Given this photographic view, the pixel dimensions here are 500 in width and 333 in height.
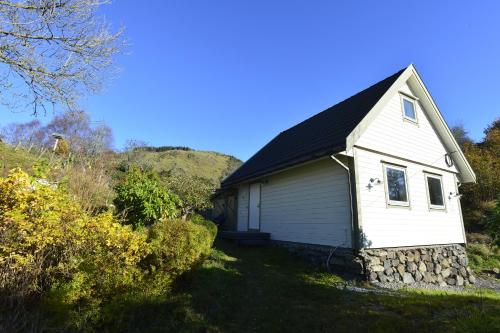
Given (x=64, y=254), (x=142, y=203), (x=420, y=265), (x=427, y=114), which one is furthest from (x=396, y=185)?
(x=64, y=254)

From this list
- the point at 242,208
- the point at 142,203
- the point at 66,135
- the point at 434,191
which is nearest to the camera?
the point at 142,203

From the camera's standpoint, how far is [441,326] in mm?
4559

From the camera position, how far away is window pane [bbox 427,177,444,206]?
1125 cm

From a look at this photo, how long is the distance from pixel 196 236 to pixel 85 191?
Result: 4.47 meters

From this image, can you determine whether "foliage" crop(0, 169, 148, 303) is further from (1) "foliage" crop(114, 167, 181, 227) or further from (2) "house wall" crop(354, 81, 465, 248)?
(2) "house wall" crop(354, 81, 465, 248)

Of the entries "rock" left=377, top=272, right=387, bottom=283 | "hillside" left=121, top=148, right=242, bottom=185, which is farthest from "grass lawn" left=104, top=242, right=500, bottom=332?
"hillside" left=121, top=148, right=242, bottom=185

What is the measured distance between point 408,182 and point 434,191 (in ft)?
7.09

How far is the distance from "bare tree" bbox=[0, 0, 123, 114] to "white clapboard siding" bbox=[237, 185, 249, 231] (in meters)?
9.39

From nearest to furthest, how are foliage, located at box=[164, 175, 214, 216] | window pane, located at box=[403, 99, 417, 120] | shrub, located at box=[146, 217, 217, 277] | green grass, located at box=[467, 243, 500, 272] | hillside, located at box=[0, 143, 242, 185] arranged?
shrub, located at box=[146, 217, 217, 277], window pane, located at box=[403, 99, 417, 120], green grass, located at box=[467, 243, 500, 272], foliage, located at box=[164, 175, 214, 216], hillside, located at box=[0, 143, 242, 185]

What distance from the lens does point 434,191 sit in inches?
452

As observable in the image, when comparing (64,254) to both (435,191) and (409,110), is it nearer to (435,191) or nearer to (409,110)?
(409,110)

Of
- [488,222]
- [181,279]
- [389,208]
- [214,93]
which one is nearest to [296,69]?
[214,93]

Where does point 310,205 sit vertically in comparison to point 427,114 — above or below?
below

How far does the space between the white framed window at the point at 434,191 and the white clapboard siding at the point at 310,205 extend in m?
4.68
